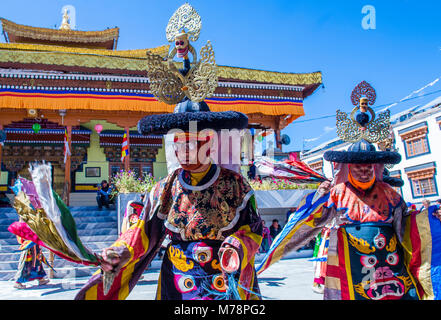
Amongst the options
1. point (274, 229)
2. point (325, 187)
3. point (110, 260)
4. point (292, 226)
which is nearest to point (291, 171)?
point (325, 187)

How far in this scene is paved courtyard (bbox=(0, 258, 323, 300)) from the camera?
605 centimetres

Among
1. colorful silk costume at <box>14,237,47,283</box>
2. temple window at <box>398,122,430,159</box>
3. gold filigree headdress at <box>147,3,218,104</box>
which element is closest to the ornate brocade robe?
gold filigree headdress at <box>147,3,218,104</box>

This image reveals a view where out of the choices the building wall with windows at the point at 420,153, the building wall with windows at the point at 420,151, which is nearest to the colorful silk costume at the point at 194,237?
the building wall with windows at the point at 420,151

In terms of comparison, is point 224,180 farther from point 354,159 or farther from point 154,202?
point 354,159

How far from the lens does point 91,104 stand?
12625 millimetres

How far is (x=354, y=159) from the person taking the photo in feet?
11.6

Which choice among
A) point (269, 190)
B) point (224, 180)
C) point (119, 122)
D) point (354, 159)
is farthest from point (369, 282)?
point (119, 122)

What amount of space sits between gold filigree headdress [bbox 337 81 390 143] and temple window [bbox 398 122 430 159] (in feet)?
74.0

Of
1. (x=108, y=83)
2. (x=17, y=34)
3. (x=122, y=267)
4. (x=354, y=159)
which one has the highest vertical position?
(x=17, y=34)

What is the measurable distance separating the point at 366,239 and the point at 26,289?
656 centimetres

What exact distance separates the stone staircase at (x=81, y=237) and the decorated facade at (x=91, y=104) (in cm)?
169

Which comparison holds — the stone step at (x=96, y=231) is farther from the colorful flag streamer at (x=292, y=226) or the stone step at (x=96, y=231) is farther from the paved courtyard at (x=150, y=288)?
the colorful flag streamer at (x=292, y=226)

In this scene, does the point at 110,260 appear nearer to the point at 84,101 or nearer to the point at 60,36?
the point at 84,101

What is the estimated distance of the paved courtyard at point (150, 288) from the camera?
6.05 m
